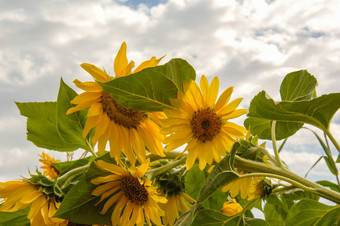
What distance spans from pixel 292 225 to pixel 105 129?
390 millimetres

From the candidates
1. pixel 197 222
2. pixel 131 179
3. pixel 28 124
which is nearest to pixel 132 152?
pixel 131 179

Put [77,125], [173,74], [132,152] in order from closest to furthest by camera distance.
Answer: [173,74]
[132,152]
[77,125]

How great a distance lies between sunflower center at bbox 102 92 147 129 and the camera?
63cm

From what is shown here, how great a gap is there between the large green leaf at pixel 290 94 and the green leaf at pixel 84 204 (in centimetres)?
31

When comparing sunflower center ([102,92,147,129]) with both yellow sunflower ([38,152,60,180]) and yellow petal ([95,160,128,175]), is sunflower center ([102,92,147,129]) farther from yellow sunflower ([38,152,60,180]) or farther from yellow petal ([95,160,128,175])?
yellow sunflower ([38,152,60,180])

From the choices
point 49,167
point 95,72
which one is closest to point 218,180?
point 95,72

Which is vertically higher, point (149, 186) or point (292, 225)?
point (149, 186)

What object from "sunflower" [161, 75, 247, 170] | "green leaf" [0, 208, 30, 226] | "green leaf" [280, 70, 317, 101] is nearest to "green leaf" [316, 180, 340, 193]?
"green leaf" [280, 70, 317, 101]

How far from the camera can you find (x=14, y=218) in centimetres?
78

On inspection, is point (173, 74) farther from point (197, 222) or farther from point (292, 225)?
point (292, 225)

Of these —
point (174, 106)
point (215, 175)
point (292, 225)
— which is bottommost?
point (292, 225)

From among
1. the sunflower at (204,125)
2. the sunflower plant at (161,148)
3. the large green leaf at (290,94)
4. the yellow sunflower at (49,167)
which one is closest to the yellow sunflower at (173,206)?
the sunflower plant at (161,148)

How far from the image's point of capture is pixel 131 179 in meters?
0.66

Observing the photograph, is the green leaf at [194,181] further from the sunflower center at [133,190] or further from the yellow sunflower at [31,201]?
the yellow sunflower at [31,201]
